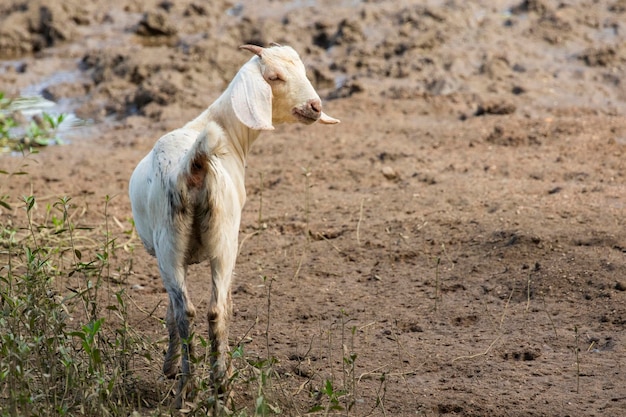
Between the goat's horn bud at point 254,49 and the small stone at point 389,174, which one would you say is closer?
the goat's horn bud at point 254,49

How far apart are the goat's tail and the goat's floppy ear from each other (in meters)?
0.28

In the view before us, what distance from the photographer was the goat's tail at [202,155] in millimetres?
3582

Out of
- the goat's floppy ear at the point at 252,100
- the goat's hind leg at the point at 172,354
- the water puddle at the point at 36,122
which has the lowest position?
the water puddle at the point at 36,122

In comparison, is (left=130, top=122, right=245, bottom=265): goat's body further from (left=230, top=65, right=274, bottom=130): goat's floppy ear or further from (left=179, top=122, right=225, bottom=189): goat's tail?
(left=230, top=65, right=274, bottom=130): goat's floppy ear

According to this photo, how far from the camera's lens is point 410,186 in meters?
7.27

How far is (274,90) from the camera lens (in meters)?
4.29

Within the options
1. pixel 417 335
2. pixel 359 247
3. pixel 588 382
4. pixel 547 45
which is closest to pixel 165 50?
pixel 547 45

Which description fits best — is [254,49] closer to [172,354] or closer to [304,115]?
[304,115]

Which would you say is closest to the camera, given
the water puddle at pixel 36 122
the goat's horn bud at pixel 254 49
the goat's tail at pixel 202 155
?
the goat's tail at pixel 202 155

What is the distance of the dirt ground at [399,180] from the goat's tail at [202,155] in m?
0.87

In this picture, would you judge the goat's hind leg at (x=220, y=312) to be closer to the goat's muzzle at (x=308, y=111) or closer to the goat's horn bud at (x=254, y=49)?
the goat's muzzle at (x=308, y=111)

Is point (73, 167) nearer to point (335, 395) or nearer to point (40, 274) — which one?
point (40, 274)

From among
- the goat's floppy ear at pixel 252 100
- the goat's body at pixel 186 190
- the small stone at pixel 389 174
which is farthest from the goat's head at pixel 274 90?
the small stone at pixel 389 174

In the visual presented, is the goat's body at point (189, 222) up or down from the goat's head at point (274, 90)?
down
